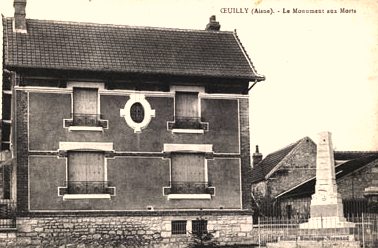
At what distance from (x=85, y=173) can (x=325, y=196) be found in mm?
8959

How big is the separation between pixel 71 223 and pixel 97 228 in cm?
99


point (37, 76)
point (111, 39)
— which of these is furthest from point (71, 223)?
point (111, 39)

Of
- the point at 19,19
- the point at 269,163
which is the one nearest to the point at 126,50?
the point at 19,19

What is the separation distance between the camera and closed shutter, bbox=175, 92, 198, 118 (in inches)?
1105

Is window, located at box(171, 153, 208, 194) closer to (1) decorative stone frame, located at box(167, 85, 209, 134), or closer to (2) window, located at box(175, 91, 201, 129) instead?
(1) decorative stone frame, located at box(167, 85, 209, 134)

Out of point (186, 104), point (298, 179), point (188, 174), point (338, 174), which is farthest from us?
point (298, 179)

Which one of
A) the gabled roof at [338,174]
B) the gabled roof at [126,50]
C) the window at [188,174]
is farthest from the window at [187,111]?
the gabled roof at [338,174]

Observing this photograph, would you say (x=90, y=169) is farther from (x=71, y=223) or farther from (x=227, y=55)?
(x=227, y=55)

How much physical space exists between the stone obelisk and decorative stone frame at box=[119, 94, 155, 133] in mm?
6600

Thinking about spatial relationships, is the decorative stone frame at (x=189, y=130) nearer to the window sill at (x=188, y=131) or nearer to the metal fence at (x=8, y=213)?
the window sill at (x=188, y=131)

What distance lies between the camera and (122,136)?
27281 millimetres

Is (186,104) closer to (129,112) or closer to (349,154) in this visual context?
(129,112)

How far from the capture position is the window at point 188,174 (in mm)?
27547

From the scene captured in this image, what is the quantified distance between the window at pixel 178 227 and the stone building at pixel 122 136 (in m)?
0.04
